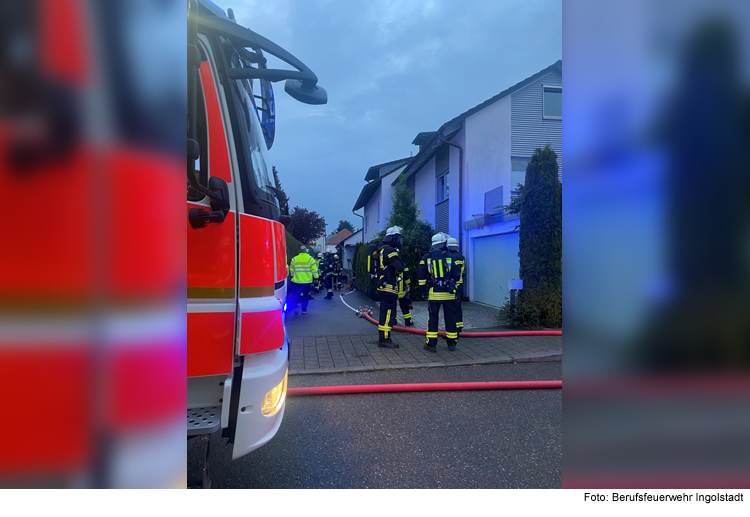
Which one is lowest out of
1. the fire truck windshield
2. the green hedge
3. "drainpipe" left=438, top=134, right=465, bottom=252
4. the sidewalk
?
the sidewalk

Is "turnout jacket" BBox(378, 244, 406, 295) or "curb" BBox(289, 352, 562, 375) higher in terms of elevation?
"turnout jacket" BBox(378, 244, 406, 295)

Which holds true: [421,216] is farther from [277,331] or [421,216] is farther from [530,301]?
[277,331]

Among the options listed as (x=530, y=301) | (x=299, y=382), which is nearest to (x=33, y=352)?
(x=299, y=382)

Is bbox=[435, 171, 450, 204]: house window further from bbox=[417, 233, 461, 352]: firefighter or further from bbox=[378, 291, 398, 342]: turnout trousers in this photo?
bbox=[378, 291, 398, 342]: turnout trousers

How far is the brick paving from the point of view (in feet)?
16.1

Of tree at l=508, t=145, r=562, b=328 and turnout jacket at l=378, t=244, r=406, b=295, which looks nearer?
turnout jacket at l=378, t=244, r=406, b=295

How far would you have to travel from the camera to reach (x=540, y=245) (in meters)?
7.11

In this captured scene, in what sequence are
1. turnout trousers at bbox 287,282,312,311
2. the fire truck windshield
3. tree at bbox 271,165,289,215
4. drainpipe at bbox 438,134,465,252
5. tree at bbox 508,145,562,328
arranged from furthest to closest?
drainpipe at bbox 438,134,465,252 < turnout trousers at bbox 287,282,312,311 < tree at bbox 508,145,562,328 < tree at bbox 271,165,289,215 < the fire truck windshield

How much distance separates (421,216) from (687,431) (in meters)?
17.5

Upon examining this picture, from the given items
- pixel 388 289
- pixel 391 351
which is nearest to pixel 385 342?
pixel 391 351

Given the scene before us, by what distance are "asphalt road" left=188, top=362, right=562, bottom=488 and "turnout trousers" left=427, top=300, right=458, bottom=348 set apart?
1.77 meters

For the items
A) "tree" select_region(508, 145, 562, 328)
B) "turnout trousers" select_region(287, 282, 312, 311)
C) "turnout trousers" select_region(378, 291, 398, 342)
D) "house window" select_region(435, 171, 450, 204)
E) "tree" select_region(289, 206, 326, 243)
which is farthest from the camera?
"tree" select_region(289, 206, 326, 243)

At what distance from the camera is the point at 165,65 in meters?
0.75

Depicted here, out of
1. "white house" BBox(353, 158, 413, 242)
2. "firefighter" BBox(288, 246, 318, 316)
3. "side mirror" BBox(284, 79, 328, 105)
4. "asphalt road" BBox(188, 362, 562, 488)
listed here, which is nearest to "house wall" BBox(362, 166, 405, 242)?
"white house" BBox(353, 158, 413, 242)
